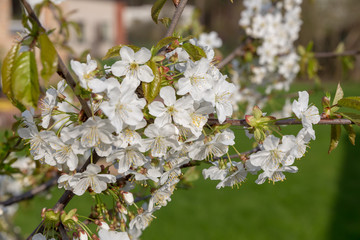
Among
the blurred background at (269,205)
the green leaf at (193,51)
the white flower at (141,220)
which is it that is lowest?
the blurred background at (269,205)

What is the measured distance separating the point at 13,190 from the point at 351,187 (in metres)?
4.81

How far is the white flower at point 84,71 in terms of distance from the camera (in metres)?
0.89

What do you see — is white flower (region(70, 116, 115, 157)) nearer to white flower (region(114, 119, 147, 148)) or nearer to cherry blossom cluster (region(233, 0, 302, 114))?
white flower (region(114, 119, 147, 148))

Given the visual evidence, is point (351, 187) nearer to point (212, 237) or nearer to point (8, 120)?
point (212, 237)

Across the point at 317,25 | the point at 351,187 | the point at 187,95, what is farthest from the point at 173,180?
the point at 317,25

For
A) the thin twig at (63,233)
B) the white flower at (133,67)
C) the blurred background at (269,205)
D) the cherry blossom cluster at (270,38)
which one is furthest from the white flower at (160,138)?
the cherry blossom cluster at (270,38)

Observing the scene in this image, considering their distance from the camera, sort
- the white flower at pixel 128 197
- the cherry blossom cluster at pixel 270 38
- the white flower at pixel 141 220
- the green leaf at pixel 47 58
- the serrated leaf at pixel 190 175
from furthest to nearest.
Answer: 1. the cherry blossom cluster at pixel 270 38
2. the serrated leaf at pixel 190 175
3. the white flower at pixel 141 220
4. the white flower at pixel 128 197
5. the green leaf at pixel 47 58

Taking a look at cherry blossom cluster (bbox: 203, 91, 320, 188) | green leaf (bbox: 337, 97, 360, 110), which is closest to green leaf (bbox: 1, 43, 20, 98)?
cherry blossom cluster (bbox: 203, 91, 320, 188)

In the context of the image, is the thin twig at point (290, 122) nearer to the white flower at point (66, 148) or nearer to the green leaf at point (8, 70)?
the white flower at point (66, 148)

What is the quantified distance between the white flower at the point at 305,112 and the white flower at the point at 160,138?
29 cm

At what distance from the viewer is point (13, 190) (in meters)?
2.72

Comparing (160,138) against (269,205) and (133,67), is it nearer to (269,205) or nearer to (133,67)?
(133,67)

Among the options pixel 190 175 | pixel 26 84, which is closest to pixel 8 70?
pixel 26 84

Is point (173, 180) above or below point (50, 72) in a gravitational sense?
below
